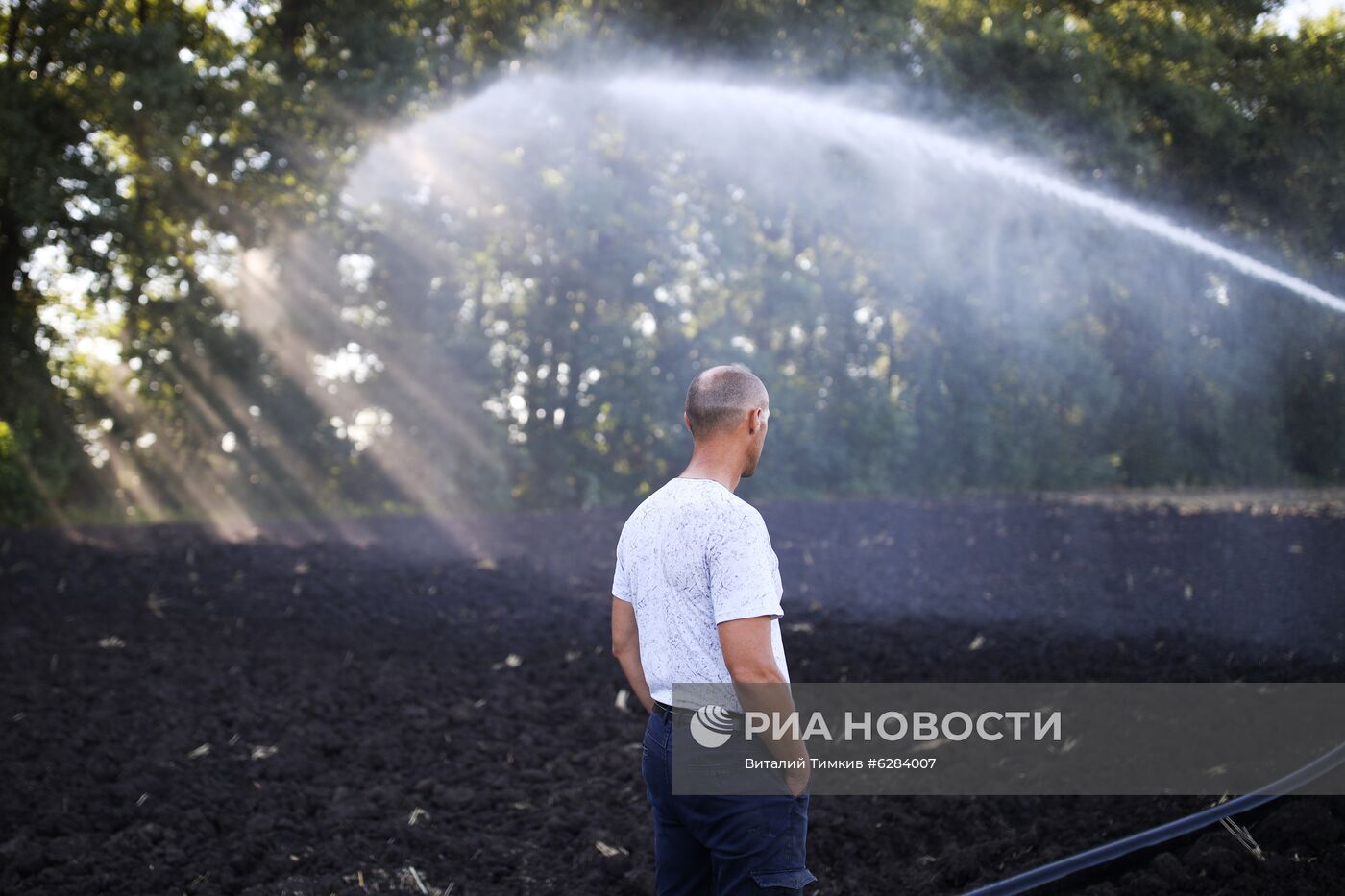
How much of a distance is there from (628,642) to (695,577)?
1.32ft

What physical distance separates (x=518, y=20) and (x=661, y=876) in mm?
13527

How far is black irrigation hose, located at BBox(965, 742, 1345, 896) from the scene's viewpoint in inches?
124

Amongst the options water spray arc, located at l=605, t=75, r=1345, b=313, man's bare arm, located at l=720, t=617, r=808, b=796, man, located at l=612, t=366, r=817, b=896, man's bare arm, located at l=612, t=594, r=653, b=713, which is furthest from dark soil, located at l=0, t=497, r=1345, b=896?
water spray arc, located at l=605, t=75, r=1345, b=313

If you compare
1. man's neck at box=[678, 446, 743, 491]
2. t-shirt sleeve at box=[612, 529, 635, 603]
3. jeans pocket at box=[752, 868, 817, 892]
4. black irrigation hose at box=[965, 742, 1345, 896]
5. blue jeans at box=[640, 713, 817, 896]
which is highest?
man's neck at box=[678, 446, 743, 491]

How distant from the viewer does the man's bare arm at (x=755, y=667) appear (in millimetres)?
2029

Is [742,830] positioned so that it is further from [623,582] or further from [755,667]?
[623,582]

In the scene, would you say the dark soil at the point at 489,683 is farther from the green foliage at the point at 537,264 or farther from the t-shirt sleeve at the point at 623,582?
the green foliage at the point at 537,264

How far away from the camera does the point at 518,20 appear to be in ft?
46.2

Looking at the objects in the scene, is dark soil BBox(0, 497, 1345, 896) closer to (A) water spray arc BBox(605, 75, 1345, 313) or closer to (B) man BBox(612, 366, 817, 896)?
(B) man BBox(612, 366, 817, 896)

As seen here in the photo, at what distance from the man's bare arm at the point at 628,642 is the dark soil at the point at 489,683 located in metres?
1.30

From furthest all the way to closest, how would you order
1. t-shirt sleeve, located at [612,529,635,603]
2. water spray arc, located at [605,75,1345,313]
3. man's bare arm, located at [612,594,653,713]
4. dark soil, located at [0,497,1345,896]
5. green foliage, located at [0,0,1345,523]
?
water spray arc, located at [605,75,1345,313]
green foliage, located at [0,0,1345,523]
dark soil, located at [0,497,1345,896]
man's bare arm, located at [612,594,653,713]
t-shirt sleeve, located at [612,529,635,603]

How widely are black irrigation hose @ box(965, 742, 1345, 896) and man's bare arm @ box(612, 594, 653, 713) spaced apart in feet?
4.15

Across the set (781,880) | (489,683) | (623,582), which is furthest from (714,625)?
(489,683)

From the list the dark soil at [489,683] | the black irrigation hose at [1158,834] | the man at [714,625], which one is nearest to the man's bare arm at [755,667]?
the man at [714,625]
